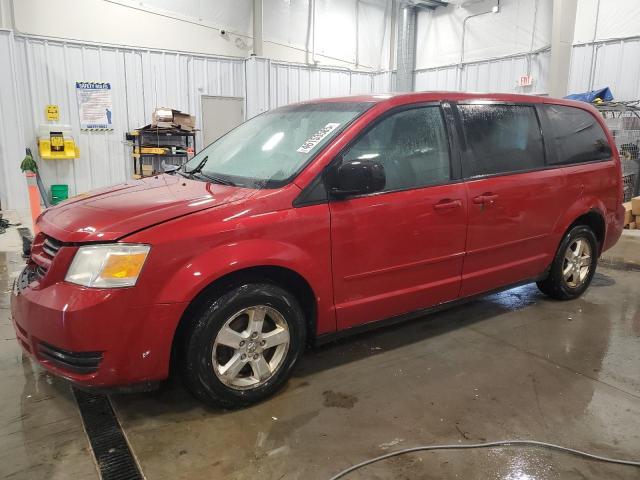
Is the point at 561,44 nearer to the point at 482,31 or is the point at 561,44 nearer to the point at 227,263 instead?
the point at 482,31

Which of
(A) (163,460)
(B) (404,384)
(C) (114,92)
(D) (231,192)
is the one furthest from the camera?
(C) (114,92)

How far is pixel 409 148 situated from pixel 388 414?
1496mm

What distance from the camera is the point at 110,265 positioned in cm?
204

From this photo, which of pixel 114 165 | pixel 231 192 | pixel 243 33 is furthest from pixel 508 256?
pixel 243 33

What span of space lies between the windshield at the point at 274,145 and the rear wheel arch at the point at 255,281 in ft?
1.48

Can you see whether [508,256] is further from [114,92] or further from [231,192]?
[114,92]

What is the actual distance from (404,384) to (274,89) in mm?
9819

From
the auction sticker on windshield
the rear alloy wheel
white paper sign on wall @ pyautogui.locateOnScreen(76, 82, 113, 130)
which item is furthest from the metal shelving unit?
the rear alloy wheel

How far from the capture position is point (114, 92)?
9.34 meters

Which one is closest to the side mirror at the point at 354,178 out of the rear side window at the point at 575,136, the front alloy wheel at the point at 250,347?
the front alloy wheel at the point at 250,347

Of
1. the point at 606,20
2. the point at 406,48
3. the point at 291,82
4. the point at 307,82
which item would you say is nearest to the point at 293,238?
the point at 606,20

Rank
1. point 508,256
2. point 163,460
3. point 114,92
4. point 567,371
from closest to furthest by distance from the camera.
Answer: point 163,460 → point 567,371 → point 508,256 → point 114,92

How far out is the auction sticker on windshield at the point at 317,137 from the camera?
265 centimetres

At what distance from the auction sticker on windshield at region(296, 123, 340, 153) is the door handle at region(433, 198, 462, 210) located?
2.51ft
